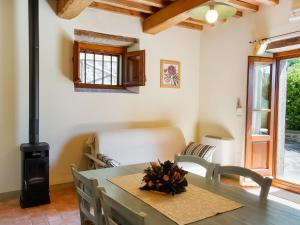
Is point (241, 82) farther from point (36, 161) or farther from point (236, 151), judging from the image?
point (36, 161)

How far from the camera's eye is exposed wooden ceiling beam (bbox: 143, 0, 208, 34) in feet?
11.1

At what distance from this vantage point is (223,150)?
4.20 meters

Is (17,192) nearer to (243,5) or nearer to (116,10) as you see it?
(116,10)

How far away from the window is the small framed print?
52 centimetres

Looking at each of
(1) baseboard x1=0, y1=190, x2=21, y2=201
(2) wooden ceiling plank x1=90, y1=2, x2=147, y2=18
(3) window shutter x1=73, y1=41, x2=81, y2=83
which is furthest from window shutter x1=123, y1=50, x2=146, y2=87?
(1) baseboard x1=0, y1=190, x2=21, y2=201

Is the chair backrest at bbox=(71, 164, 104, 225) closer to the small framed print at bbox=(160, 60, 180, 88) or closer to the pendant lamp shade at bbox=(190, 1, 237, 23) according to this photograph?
the pendant lamp shade at bbox=(190, 1, 237, 23)

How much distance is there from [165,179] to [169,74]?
316cm

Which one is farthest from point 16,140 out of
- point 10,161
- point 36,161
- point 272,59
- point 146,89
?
point 272,59

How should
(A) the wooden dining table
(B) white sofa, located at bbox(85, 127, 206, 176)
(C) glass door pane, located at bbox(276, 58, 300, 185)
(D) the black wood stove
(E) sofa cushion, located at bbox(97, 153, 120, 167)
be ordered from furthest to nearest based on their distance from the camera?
1. (C) glass door pane, located at bbox(276, 58, 300, 185)
2. (B) white sofa, located at bbox(85, 127, 206, 176)
3. (D) the black wood stove
4. (E) sofa cushion, located at bbox(97, 153, 120, 167)
5. (A) the wooden dining table

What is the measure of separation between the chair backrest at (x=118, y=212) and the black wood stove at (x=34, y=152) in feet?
6.71

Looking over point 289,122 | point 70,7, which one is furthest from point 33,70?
point 289,122

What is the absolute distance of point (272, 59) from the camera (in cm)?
395

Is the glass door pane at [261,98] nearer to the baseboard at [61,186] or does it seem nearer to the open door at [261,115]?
the open door at [261,115]

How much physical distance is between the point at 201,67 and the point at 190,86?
0.41 meters
